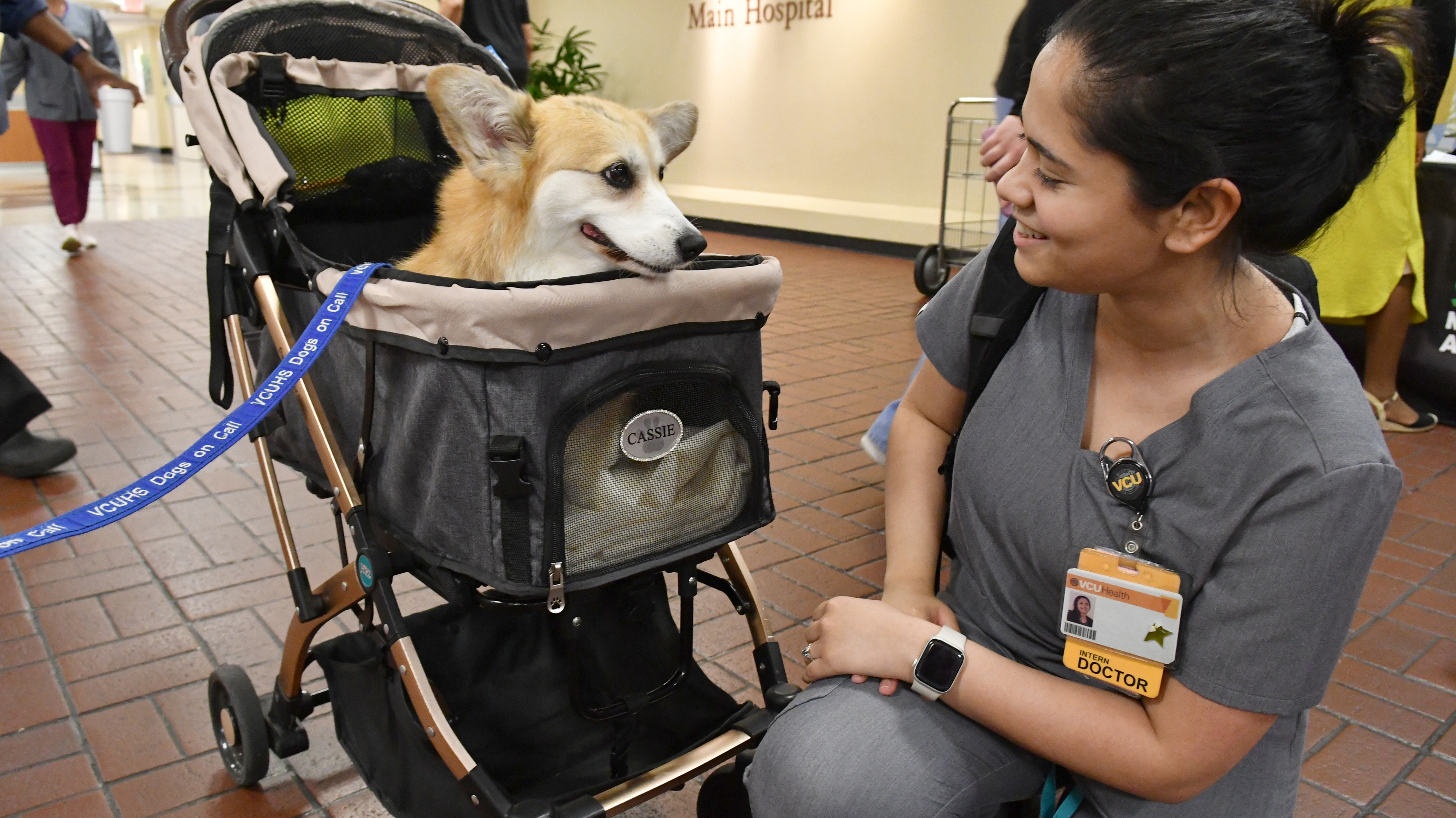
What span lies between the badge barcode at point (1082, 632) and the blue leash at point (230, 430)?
Result: 994 mm

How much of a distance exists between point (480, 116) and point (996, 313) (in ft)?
2.86

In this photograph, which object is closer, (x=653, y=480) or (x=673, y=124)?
(x=653, y=480)

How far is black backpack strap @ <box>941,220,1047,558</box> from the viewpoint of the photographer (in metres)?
1.32

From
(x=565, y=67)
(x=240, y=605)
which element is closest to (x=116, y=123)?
(x=565, y=67)

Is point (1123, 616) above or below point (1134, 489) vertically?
below

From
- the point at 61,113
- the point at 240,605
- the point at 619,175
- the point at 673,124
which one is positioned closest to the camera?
the point at 619,175

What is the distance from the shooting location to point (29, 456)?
10.7 ft

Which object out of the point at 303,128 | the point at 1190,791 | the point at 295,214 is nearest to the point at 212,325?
the point at 295,214

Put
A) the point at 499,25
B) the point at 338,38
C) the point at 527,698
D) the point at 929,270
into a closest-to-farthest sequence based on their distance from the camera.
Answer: the point at 527,698 → the point at 338,38 → the point at 499,25 → the point at 929,270

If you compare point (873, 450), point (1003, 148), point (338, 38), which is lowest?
point (873, 450)

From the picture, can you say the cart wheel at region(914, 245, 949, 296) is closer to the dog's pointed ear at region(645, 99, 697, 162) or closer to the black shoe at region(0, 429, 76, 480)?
the dog's pointed ear at region(645, 99, 697, 162)

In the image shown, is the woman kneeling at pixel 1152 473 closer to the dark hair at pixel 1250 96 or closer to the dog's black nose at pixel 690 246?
the dark hair at pixel 1250 96

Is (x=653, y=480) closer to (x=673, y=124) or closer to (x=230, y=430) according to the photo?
(x=230, y=430)

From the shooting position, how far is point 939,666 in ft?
3.79
